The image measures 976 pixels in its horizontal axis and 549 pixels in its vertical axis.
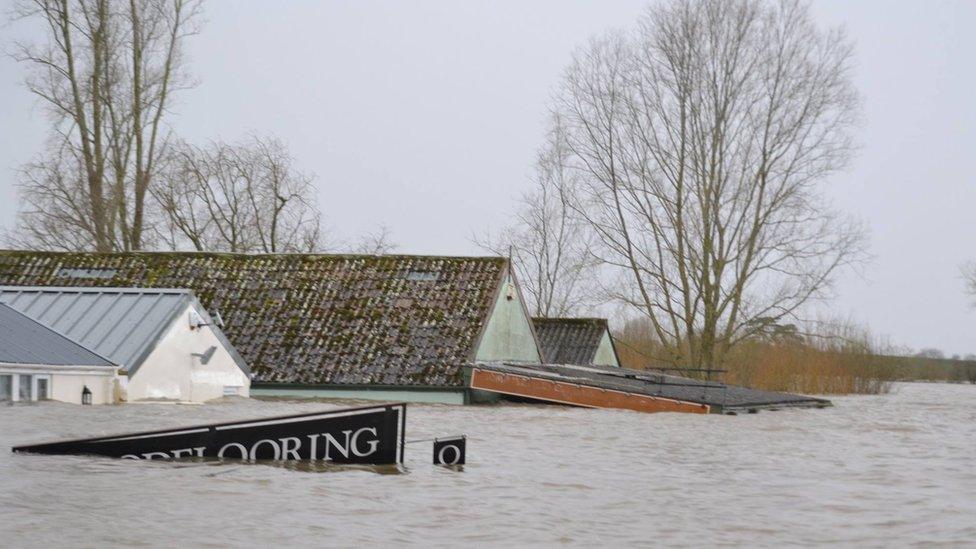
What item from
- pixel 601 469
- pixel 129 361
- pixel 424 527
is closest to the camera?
pixel 424 527

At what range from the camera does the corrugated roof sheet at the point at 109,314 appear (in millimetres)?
25922

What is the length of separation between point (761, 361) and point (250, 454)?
102ft

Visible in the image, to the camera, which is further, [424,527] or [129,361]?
[129,361]

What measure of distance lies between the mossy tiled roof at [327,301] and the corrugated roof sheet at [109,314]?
4.98m

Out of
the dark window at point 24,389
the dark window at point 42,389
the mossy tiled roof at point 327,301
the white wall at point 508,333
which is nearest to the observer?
the dark window at point 24,389

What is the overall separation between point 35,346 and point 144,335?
8.96 ft

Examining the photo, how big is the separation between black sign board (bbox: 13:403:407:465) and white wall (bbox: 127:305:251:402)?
10490mm

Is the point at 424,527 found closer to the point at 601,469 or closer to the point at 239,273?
the point at 601,469

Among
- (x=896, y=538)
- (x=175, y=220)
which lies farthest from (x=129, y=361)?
Answer: (x=175, y=220)

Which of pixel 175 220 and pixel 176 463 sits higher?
pixel 175 220

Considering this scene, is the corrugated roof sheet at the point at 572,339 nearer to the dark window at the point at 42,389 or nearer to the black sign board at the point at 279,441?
the dark window at the point at 42,389

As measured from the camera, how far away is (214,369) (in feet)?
93.6

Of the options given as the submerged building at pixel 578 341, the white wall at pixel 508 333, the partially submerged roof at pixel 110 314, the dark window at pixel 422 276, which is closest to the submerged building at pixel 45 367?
the partially submerged roof at pixel 110 314

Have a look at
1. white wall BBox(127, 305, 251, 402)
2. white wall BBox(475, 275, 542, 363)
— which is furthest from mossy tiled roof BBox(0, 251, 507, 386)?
white wall BBox(127, 305, 251, 402)
